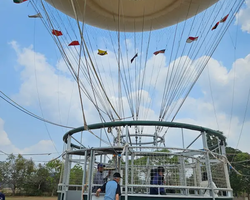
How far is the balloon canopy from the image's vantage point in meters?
10.2

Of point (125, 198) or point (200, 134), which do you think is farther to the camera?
point (200, 134)

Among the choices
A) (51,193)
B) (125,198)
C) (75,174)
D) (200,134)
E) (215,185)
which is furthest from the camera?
(51,193)

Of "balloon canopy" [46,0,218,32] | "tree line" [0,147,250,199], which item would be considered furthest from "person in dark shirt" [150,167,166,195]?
"tree line" [0,147,250,199]

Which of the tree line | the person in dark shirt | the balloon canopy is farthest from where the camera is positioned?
the tree line

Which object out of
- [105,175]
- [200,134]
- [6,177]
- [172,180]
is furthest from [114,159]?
[6,177]

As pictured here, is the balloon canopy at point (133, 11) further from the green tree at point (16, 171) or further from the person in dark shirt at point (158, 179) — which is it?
the green tree at point (16, 171)

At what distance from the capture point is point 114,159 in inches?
254

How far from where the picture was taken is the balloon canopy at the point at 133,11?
10.2 metres

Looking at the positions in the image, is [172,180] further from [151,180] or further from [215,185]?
[215,185]

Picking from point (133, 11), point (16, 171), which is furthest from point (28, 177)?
point (133, 11)

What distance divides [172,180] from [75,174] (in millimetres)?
A: 3698

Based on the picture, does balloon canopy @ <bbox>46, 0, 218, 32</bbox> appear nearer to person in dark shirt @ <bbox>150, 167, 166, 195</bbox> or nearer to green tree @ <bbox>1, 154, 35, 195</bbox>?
person in dark shirt @ <bbox>150, 167, 166, 195</bbox>

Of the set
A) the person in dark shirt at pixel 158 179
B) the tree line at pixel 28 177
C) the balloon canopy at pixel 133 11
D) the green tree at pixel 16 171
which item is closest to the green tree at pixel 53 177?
the tree line at pixel 28 177

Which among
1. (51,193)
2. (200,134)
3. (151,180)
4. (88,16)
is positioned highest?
(88,16)
